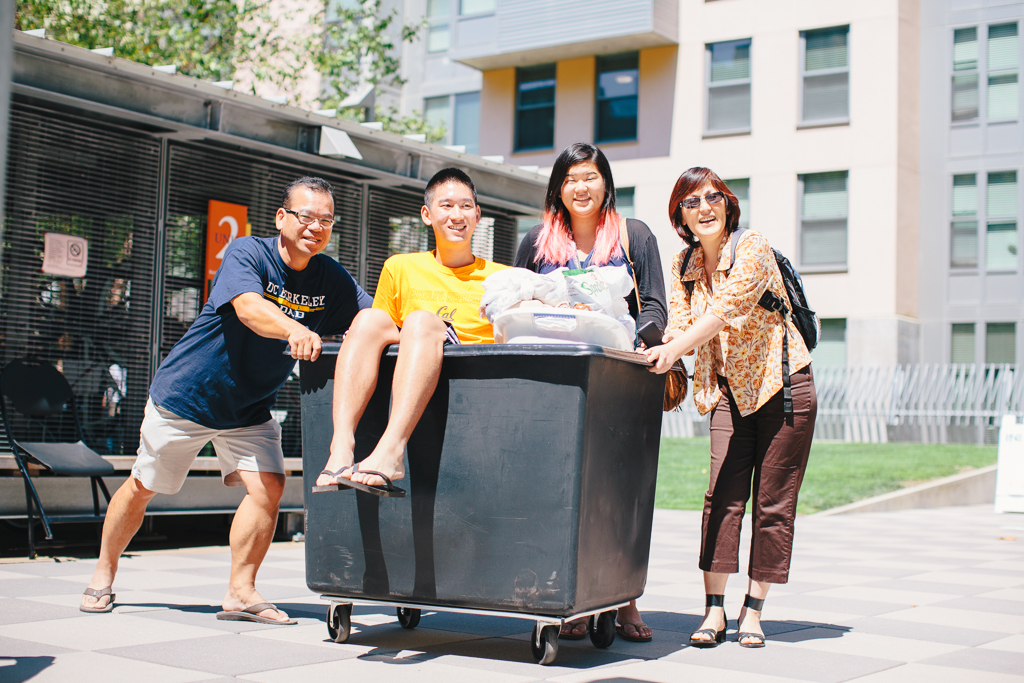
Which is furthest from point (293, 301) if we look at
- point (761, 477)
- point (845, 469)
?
point (845, 469)

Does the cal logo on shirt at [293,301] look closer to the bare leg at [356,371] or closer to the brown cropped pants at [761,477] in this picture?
the bare leg at [356,371]

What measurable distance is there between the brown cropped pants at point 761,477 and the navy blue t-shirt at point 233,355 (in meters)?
1.86

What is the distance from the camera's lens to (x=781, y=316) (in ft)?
14.1

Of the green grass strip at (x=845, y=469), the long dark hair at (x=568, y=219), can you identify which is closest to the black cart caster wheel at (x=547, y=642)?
the long dark hair at (x=568, y=219)

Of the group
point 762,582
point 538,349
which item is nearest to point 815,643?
point 762,582

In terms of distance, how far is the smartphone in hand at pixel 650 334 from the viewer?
12.9 ft

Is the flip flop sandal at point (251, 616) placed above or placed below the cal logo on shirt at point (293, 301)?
below

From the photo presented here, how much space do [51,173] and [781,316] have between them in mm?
5136

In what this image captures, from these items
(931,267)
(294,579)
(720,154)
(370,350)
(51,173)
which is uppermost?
(720,154)

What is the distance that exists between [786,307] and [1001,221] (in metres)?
19.8

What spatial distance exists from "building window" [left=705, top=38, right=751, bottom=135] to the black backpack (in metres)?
19.3

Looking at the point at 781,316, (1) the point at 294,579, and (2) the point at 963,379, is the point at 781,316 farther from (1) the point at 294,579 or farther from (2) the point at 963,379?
(2) the point at 963,379

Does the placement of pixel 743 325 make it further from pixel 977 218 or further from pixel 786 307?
pixel 977 218

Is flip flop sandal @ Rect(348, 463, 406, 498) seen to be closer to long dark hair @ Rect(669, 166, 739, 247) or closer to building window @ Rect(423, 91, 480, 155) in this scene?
long dark hair @ Rect(669, 166, 739, 247)
